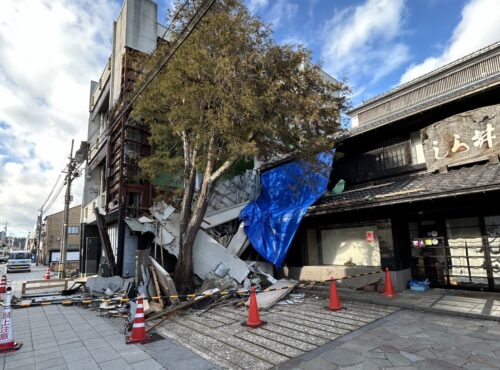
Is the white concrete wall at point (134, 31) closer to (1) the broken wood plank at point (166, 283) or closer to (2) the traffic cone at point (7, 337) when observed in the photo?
(1) the broken wood plank at point (166, 283)

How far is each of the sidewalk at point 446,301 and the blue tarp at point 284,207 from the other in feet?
9.85

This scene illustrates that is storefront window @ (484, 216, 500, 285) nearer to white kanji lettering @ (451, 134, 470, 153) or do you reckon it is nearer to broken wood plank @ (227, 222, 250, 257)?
white kanji lettering @ (451, 134, 470, 153)

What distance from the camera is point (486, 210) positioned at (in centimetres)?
926

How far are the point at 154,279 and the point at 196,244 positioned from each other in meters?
2.85

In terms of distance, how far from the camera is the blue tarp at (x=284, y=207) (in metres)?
11.8

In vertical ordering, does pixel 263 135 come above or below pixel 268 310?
above

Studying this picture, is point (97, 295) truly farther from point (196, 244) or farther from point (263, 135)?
point (263, 135)

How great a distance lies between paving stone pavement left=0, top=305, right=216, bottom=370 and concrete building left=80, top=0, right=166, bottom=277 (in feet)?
23.6

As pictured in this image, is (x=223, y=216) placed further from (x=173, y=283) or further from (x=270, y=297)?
(x=270, y=297)

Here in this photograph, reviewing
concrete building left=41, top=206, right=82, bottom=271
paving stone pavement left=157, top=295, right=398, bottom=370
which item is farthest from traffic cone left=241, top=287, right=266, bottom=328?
concrete building left=41, top=206, right=82, bottom=271

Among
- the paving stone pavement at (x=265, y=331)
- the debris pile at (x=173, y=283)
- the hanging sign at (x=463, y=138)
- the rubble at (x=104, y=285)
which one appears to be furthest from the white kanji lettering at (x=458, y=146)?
the rubble at (x=104, y=285)

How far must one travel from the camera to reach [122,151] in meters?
15.2

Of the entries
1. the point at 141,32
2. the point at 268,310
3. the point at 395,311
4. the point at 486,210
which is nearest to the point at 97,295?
the point at 268,310

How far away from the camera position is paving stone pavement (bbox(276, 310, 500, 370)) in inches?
185
